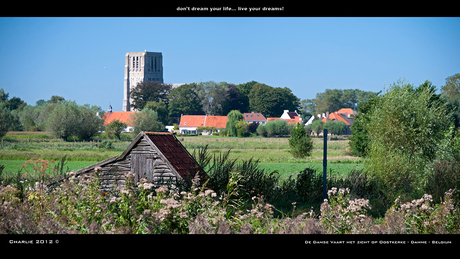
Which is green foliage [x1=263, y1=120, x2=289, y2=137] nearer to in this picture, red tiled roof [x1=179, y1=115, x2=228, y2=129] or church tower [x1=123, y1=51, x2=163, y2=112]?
red tiled roof [x1=179, y1=115, x2=228, y2=129]

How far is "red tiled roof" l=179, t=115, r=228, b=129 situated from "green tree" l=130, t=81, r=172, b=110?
101 feet

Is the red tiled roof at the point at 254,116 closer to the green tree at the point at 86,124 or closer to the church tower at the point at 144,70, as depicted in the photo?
the green tree at the point at 86,124

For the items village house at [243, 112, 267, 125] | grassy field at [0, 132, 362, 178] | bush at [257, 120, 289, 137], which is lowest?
A: grassy field at [0, 132, 362, 178]

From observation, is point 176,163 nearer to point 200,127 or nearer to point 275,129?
point 200,127

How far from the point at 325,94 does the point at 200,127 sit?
62861 millimetres

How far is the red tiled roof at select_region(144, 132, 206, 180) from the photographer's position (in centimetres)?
687

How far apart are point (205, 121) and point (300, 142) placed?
10.3m

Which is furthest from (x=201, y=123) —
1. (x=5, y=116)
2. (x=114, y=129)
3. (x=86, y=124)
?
(x=5, y=116)

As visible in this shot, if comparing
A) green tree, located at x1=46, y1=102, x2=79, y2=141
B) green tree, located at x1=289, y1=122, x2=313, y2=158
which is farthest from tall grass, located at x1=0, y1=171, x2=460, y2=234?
green tree, located at x1=46, y1=102, x2=79, y2=141

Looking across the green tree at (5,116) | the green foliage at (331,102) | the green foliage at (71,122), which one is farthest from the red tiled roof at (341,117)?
the green tree at (5,116)

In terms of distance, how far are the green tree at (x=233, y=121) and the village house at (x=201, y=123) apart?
1.06 m

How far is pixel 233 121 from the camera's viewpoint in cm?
3191
